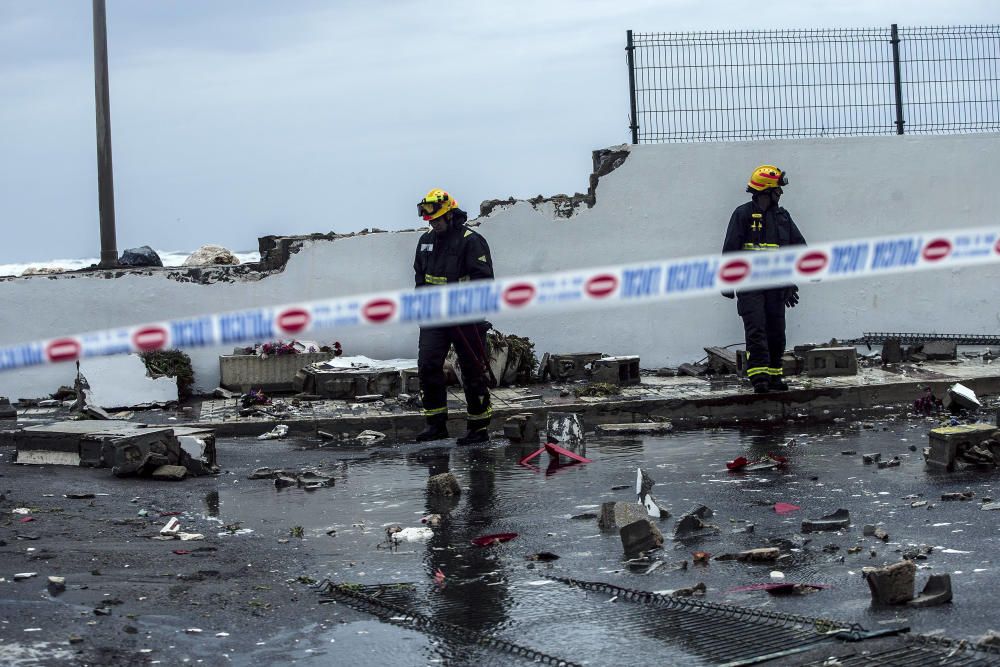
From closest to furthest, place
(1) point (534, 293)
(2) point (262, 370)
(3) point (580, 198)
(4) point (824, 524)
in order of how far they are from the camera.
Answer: (4) point (824, 524)
(1) point (534, 293)
(2) point (262, 370)
(3) point (580, 198)

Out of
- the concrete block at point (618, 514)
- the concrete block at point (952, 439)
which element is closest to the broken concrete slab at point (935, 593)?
the concrete block at point (618, 514)

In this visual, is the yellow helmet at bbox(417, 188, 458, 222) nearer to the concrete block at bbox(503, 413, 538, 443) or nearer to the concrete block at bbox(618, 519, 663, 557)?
the concrete block at bbox(503, 413, 538, 443)

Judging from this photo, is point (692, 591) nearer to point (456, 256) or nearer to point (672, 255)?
point (456, 256)

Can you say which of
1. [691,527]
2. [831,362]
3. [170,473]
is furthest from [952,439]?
[170,473]

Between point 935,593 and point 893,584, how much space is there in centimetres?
19

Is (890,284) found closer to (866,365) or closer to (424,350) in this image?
(866,365)

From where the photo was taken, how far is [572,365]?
13.4 meters

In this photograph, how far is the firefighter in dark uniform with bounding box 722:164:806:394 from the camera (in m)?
11.8

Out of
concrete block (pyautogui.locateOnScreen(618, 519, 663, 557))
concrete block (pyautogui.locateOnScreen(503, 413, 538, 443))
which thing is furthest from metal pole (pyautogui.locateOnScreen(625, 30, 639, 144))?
concrete block (pyautogui.locateOnScreen(618, 519, 663, 557))

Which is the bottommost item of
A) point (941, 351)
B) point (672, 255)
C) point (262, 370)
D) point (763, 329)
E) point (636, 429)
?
point (636, 429)

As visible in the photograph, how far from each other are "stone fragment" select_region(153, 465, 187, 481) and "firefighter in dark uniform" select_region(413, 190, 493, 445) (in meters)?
2.33

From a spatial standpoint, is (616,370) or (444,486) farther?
(616,370)

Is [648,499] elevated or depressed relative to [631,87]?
depressed

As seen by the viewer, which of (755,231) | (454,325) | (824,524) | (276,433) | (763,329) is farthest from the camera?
(755,231)
